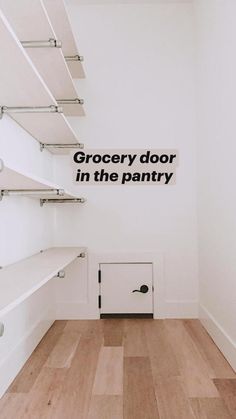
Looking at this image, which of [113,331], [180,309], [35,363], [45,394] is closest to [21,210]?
[35,363]

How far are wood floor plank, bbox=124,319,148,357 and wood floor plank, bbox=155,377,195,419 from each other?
A: 1.09 ft

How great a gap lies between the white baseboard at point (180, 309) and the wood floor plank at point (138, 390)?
2.46 feet

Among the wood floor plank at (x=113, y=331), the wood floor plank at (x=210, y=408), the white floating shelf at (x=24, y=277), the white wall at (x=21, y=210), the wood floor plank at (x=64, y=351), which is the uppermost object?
the white wall at (x=21, y=210)

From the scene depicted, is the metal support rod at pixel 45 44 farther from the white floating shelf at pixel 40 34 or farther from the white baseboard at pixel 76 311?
the white baseboard at pixel 76 311

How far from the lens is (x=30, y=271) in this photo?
1.49 m

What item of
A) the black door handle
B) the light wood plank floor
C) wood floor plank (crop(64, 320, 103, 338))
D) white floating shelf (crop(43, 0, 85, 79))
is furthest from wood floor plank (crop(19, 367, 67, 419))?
white floating shelf (crop(43, 0, 85, 79))

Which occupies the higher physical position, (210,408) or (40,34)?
(40,34)

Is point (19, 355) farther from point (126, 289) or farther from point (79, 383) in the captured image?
point (126, 289)

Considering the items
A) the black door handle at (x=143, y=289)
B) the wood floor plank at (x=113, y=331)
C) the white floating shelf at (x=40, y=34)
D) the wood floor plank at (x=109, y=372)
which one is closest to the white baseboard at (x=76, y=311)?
the wood floor plank at (x=113, y=331)

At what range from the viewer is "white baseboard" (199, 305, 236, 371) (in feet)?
5.89

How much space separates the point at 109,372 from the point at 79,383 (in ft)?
0.57

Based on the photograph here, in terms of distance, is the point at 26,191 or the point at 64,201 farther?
the point at 64,201

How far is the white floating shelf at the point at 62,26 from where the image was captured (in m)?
1.78

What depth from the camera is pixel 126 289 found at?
2.61 meters
